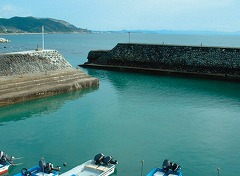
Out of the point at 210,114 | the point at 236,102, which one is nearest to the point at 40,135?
the point at 210,114

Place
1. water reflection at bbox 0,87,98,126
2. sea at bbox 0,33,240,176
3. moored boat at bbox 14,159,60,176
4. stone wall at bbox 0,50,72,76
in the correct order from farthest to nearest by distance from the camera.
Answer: stone wall at bbox 0,50,72,76 < water reflection at bbox 0,87,98,126 < sea at bbox 0,33,240,176 < moored boat at bbox 14,159,60,176

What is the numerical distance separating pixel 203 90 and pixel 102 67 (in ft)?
58.6

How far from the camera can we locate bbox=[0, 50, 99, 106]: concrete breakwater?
2530cm

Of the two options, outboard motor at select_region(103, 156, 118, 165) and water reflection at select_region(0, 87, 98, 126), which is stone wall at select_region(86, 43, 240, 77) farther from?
outboard motor at select_region(103, 156, 118, 165)

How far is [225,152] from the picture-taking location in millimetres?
16234

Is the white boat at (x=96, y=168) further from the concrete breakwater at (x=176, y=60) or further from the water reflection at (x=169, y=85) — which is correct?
the concrete breakwater at (x=176, y=60)

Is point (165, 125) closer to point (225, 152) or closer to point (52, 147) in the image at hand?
point (225, 152)

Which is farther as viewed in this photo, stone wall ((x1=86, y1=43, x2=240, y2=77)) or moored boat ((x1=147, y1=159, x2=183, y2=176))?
stone wall ((x1=86, y1=43, x2=240, y2=77))

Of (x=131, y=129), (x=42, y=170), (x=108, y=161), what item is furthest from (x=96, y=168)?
(x=131, y=129)

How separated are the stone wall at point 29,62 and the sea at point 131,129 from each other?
3.93m

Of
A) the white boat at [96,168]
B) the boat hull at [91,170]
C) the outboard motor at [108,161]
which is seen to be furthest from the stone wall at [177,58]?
the boat hull at [91,170]

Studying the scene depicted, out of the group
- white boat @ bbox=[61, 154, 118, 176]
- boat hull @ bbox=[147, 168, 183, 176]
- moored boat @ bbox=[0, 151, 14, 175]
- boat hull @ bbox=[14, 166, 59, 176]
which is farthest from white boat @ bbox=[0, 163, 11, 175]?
boat hull @ bbox=[147, 168, 183, 176]

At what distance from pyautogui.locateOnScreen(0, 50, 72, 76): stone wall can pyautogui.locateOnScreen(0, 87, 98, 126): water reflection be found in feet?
12.8

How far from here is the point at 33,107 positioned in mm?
24281
